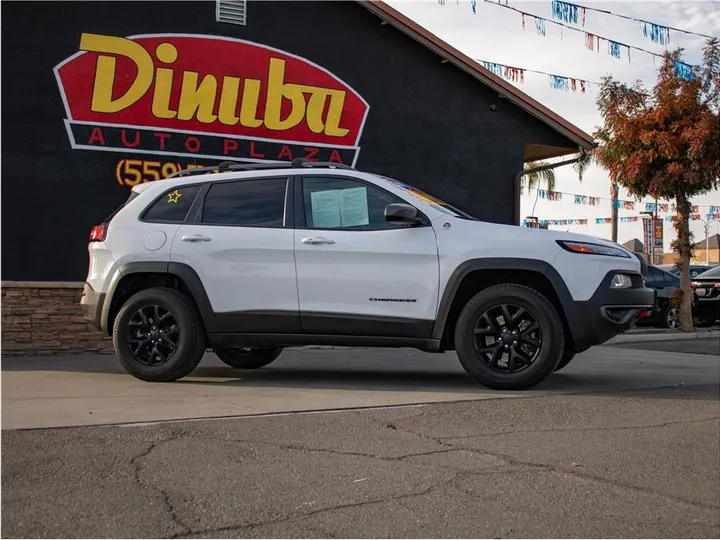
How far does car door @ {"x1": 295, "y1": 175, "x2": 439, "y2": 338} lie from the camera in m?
6.75

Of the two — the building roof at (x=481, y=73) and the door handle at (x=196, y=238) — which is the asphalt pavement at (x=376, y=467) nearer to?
the door handle at (x=196, y=238)

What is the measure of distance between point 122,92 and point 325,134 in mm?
2905

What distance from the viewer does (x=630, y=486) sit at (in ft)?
13.2

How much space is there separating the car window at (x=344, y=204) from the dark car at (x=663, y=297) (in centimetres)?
1154

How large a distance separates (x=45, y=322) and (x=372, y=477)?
23.7 feet

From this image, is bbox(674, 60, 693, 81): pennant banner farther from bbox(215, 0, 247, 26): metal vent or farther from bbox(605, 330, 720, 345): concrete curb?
bbox(215, 0, 247, 26): metal vent

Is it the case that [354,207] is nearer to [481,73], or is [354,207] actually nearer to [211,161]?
[211,161]

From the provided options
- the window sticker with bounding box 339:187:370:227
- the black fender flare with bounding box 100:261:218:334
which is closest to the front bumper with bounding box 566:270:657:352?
the window sticker with bounding box 339:187:370:227

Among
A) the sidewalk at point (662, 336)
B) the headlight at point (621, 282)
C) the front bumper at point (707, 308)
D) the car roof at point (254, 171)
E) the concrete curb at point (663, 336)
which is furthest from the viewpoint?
the front bumper at point (707, 308)

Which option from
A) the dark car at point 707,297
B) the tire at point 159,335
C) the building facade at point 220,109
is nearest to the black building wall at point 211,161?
the building facade at point 220,109

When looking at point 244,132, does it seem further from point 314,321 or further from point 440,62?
point 314,321

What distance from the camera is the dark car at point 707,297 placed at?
1903 cm

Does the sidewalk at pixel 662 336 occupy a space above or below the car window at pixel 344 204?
below

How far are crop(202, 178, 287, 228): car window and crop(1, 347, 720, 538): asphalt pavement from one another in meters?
1.48
